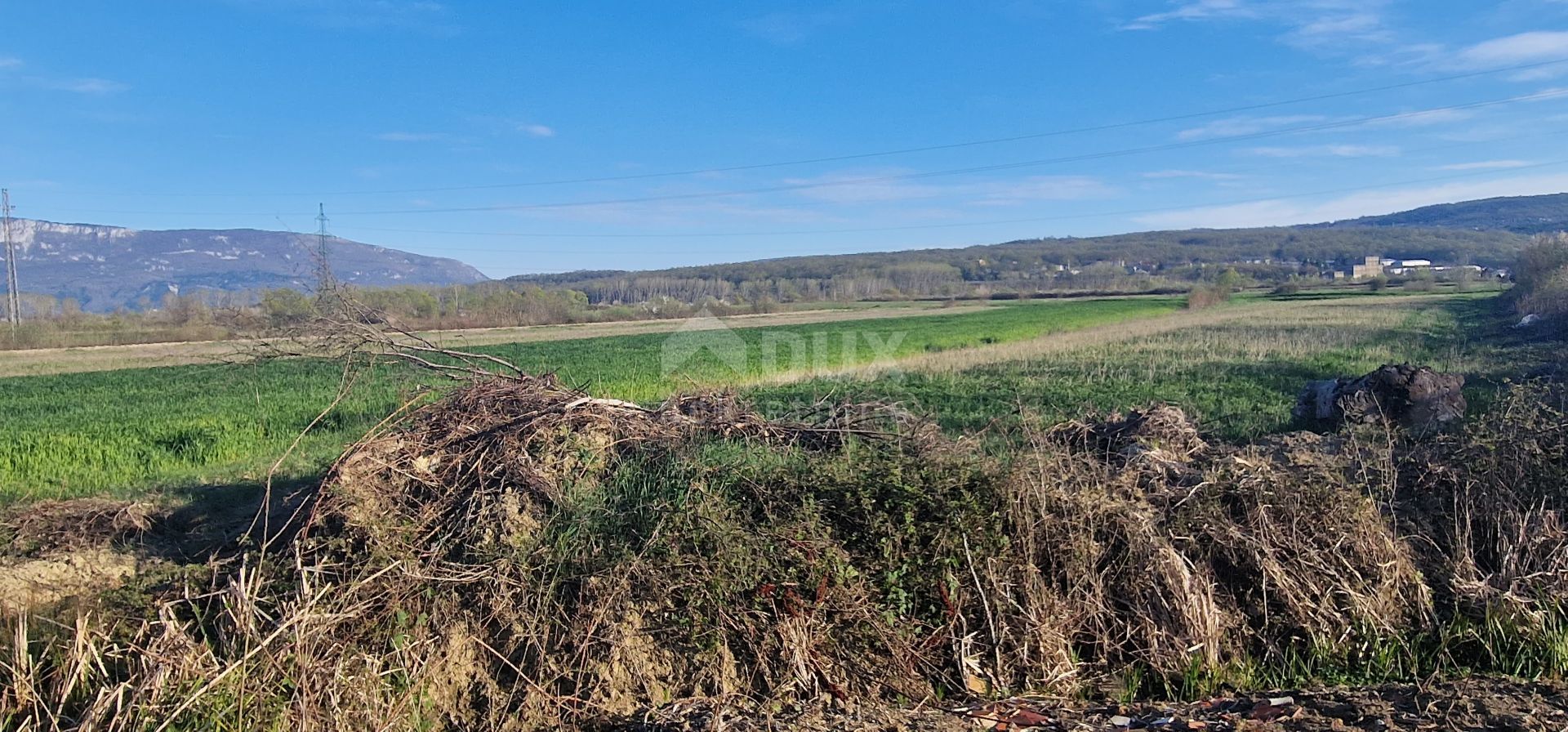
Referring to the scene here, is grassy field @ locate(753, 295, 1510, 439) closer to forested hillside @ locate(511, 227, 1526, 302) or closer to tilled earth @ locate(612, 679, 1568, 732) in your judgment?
tilled earth @ locate(612, 679, 1568, 732)

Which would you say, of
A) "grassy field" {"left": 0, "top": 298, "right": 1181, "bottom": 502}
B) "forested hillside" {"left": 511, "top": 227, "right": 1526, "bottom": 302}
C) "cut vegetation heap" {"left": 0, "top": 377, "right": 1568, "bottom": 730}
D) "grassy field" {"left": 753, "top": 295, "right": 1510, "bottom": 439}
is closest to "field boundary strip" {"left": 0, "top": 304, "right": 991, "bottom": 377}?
"grassy field" {"left": 0, "top": 298, "right": 1181, "bottom": 502}

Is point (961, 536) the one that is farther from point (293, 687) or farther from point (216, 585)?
point (216, 585)

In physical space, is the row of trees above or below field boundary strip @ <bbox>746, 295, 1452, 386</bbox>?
above

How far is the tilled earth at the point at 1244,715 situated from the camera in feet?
14.7

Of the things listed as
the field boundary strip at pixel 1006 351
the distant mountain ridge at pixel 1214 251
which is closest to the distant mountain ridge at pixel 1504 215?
the distant mountain ridge at pixel 1214 251

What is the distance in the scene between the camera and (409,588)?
5.07 metres

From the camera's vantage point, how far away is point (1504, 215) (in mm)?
175750

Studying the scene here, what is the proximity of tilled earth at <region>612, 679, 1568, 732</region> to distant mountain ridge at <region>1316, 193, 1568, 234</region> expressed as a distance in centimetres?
18973

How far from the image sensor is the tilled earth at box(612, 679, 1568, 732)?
4469 mm

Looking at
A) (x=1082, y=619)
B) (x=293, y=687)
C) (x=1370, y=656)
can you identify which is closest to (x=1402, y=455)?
(x=1370, y=656)

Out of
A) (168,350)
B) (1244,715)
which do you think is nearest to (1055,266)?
(168,350)

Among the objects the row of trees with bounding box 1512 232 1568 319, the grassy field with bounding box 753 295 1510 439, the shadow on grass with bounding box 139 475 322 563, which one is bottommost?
the grassy field with bounding box 753 295 1510 439

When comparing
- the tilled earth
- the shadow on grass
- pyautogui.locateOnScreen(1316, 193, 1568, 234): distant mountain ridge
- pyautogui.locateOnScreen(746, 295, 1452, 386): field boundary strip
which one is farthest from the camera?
pyautogui.locateOnScreen(1316, 193, 1568, 234): distant mountain ridge

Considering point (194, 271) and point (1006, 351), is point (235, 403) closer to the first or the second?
point (1006, 351)
